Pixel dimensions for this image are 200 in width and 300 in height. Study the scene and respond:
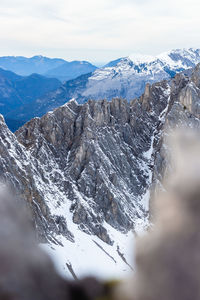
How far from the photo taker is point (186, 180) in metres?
5.60

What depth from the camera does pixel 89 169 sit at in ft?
378

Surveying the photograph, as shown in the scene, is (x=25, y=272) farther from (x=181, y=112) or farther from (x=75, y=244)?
(x=181, y=112)

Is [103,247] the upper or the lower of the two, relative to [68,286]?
lower

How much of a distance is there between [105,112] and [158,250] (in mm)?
130631

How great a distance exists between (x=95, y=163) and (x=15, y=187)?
45.4 meters

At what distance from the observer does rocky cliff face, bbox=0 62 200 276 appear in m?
88.6

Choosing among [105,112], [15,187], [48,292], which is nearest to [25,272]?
[48,292]

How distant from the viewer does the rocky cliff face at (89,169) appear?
8862 centimetres

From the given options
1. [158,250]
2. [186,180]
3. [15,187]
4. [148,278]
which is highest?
[186,180]

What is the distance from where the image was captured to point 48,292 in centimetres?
434

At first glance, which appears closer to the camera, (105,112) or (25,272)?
(25,272)

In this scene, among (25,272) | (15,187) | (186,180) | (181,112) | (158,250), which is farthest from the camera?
(181,112)

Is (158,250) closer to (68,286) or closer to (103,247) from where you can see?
(68,286)

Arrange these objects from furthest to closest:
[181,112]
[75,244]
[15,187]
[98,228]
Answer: [181,112] → [98,228] → [75,244] → [15,187]
